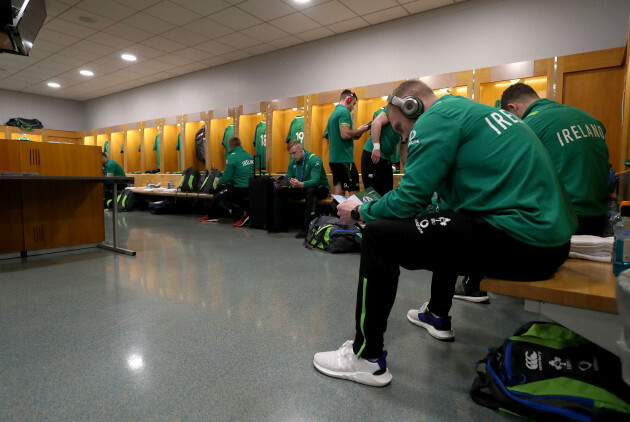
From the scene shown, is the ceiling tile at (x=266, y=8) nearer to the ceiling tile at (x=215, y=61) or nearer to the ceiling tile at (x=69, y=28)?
the ceiling tile at (x=215, y=61)

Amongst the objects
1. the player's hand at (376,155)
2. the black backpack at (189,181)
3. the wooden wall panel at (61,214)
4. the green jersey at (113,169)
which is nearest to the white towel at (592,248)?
the player's hand at (376,155)

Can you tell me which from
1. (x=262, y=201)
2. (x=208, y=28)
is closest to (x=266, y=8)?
(x=208, y=28)

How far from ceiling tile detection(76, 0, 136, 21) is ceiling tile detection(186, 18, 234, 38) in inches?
34.5

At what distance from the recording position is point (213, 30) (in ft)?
19.2

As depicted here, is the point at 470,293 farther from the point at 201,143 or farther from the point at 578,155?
the point at 201,143

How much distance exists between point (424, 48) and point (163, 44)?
4613 millimetres

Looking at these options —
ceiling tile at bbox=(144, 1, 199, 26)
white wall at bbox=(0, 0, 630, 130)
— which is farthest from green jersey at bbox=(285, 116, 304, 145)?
ceiling tile at bbox=(144, 1, 199, 26)

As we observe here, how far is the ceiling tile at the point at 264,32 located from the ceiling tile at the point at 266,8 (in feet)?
1.18

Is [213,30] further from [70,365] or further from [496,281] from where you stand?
[496,281]

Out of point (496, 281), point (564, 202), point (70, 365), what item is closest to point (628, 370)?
point (496, 281)

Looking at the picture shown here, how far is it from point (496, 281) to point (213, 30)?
6.16 metres

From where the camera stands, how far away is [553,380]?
3.67ft

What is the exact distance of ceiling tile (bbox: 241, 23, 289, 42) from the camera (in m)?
5.72

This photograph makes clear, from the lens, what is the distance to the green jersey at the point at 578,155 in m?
1.70
